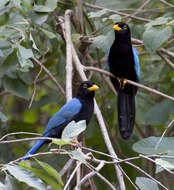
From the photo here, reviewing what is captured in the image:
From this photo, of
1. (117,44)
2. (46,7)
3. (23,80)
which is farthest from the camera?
(117,44)

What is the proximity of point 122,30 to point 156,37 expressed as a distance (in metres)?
1.16

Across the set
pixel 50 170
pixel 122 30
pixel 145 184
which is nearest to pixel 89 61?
pixel 122 30

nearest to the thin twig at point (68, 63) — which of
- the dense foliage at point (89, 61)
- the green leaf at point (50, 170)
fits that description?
the dense foliage at point (89, 61)

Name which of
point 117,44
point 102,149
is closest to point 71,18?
point 117,44

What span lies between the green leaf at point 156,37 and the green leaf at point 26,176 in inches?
66.9

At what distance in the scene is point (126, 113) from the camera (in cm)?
478

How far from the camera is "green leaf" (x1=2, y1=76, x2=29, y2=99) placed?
4371 mm

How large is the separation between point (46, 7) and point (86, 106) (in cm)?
96

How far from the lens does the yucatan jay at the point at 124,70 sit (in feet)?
15.7

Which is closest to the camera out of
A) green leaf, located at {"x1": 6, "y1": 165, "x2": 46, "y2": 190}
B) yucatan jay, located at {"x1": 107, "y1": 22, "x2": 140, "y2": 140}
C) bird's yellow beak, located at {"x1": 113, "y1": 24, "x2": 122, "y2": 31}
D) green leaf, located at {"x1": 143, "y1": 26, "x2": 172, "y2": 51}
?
green leaf, located at {"x1": 6, "y1": 165, "x2": 46, "y2": 190}

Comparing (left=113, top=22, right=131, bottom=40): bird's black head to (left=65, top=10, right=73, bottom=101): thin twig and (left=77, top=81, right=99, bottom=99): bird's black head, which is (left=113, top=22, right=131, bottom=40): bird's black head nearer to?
(left=65, top=10, right=73, bottom=101): thin twig

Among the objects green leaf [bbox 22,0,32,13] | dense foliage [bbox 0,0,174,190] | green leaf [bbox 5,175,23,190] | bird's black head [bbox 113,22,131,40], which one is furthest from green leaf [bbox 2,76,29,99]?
green leaf [bbox 5,175,23,190]

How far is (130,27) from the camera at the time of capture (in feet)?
15.9

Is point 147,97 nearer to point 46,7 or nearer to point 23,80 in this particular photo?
point 23,80
